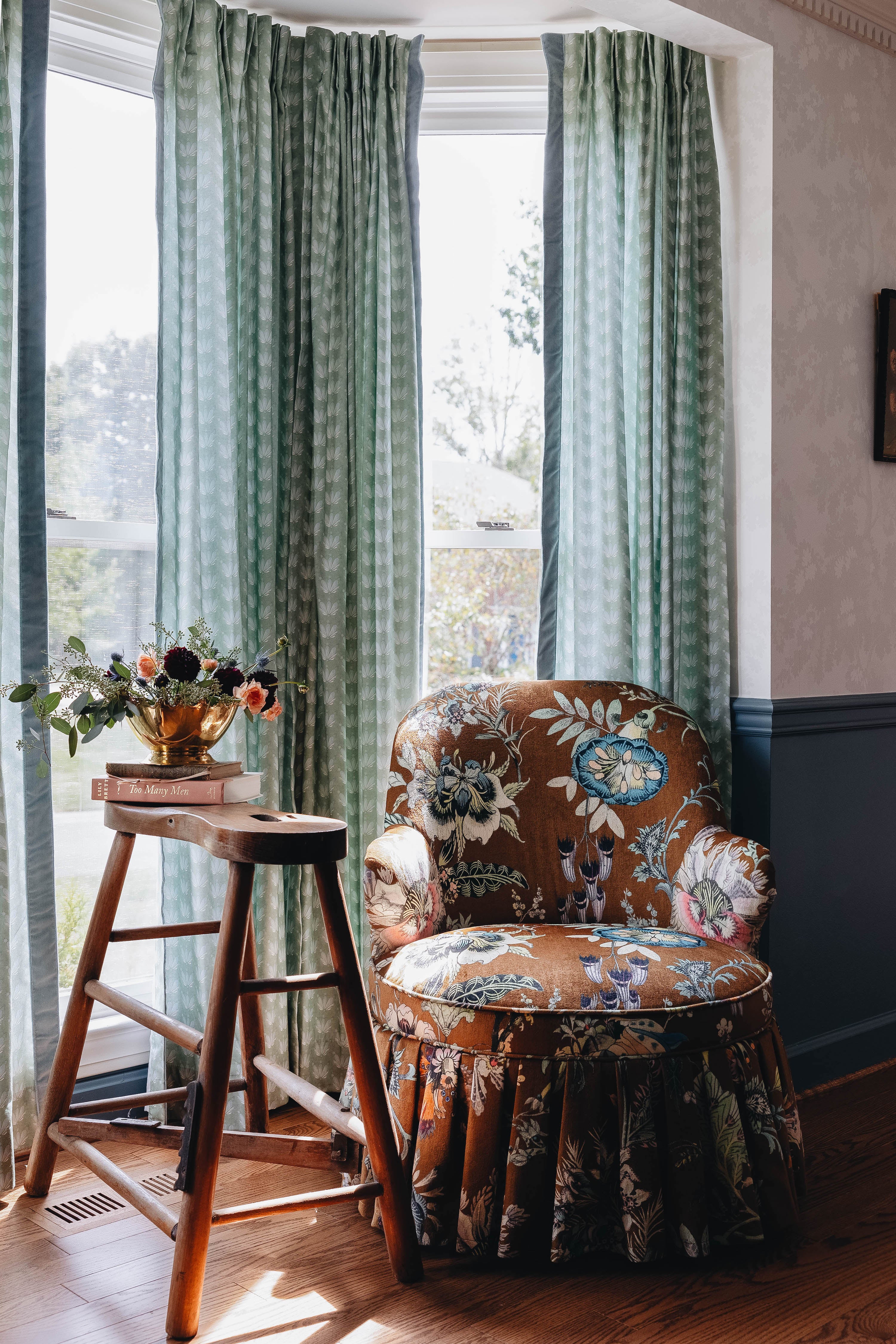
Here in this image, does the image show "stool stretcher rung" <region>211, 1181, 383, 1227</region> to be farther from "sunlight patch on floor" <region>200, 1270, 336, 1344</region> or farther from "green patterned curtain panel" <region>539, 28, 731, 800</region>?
"green patterned curtain panel" <region>539, 28, 731, 800</region>

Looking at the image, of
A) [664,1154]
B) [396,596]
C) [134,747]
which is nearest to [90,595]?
[134,747]

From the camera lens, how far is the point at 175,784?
1.90 metres

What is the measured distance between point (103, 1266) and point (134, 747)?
1094mm

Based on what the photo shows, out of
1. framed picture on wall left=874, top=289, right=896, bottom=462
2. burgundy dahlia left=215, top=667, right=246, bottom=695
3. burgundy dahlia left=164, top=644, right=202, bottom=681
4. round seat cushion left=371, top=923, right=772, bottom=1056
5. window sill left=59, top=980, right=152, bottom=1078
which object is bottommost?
window sill left=59, top=980, right=152, bottom=1078

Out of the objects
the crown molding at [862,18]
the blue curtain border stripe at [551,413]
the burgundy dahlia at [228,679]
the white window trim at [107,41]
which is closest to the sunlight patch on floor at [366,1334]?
the burgundy dahlia at [228,679]

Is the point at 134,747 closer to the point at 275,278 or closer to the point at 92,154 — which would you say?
the point at 275,278

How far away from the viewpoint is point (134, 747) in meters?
2.54

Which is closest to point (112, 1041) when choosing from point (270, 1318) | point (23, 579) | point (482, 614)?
point (270, 1318)

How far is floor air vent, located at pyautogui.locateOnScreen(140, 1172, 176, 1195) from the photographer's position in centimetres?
208

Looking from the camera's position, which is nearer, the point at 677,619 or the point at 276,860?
the point at 276,860

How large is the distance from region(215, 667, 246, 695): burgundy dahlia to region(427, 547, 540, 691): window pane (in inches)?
35.7

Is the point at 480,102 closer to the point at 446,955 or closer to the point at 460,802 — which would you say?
the point at 460,802

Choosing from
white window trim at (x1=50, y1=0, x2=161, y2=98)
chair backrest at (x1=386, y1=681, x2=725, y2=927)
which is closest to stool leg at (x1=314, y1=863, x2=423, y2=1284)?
chair backrest at (x1=386, y1=681, x2=725, y2=927)

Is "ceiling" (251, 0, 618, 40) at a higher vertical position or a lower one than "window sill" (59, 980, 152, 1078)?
higher
